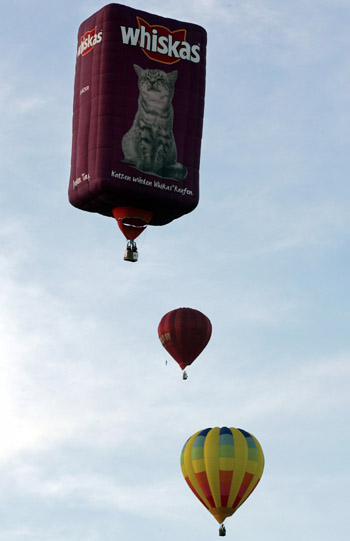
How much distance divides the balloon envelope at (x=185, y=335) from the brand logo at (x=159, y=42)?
9.89 metres

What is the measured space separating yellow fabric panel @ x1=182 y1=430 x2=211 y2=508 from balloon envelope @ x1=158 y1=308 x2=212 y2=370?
2644 millimetres

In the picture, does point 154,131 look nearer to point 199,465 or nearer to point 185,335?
point 185,335

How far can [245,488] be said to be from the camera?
4909 centimetres

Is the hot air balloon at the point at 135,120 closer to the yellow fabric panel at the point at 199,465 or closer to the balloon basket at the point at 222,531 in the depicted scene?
the yellow fabric panel at the point at 199,465

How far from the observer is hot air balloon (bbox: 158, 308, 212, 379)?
50062mm

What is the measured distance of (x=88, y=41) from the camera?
44.0m

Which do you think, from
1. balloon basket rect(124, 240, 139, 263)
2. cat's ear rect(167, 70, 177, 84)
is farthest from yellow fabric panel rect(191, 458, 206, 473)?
cat's ear rect(167, 70, 177, 84)

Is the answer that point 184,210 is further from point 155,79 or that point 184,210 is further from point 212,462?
point 212,462

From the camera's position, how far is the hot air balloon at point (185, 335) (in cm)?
5006

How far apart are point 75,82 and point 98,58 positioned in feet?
4.88

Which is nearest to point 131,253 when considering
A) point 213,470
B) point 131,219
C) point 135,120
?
point 131,219

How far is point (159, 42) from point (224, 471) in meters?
14.5

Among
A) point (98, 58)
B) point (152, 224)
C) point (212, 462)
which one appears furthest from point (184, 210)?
point (212, 462)

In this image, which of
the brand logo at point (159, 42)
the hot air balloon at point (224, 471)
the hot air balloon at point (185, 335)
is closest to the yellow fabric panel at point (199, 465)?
the hot air balloon at point (224, 471)
